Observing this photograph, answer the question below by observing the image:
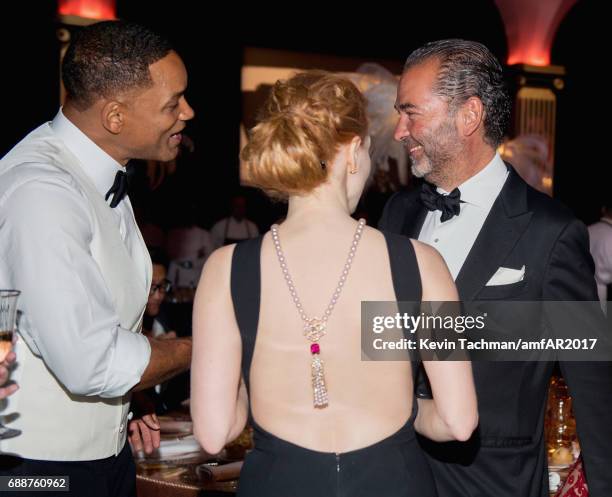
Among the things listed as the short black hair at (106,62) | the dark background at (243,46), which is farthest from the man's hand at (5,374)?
the dark background at (243,46)

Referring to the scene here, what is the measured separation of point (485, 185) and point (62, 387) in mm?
1290

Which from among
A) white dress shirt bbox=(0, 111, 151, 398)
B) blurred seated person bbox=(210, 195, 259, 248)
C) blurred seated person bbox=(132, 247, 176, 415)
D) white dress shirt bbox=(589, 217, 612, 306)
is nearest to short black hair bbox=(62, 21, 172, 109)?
white dress shirt bbox=(0, 111, 151, 398)

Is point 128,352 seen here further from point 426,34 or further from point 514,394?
point 426,34

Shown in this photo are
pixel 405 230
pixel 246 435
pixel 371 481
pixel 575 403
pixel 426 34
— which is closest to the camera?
pixel 371 481

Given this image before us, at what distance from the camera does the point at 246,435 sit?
2.91m

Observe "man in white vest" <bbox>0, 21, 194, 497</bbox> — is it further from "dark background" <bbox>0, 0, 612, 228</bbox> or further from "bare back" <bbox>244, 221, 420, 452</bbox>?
"dark background" <bbox>0, 0, 612, 228</bbox>

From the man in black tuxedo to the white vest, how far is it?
86 centimetres

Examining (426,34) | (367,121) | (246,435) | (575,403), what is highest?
(426,34)

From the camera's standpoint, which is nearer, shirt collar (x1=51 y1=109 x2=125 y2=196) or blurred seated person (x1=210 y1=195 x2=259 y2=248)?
shirt collar (x1=51 y1=109 x2=125 y2=196)

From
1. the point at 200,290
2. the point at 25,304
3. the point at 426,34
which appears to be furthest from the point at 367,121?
the point at 426,34

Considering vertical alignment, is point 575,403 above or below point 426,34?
below

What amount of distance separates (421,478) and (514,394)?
1.83 ft

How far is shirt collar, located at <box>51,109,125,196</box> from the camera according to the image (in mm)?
2146

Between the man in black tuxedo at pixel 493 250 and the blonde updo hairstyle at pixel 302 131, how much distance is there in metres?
0.73
